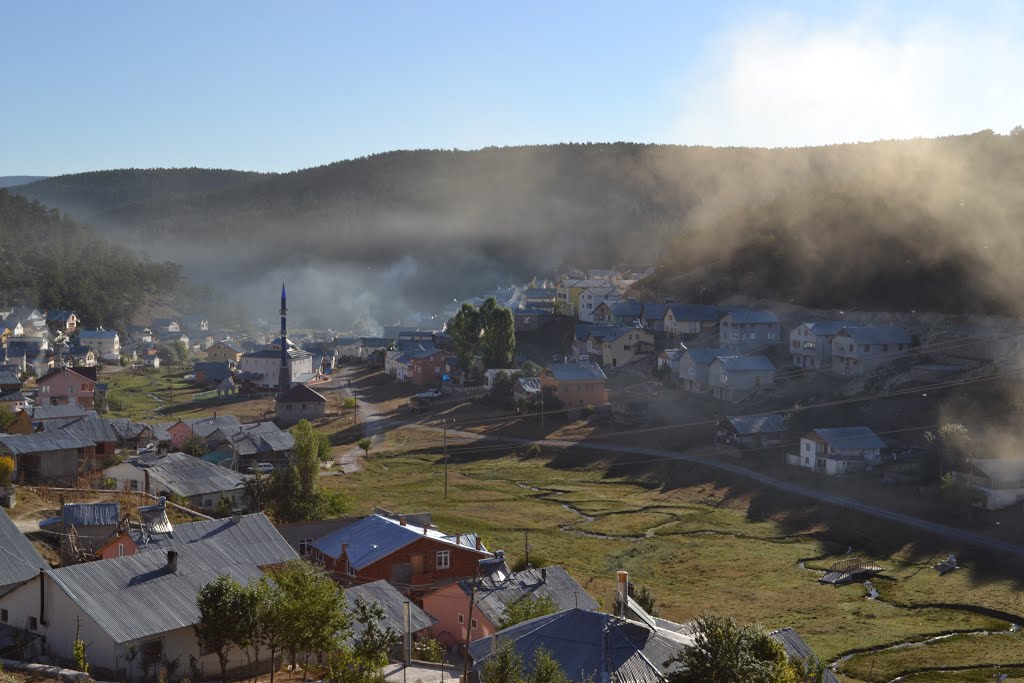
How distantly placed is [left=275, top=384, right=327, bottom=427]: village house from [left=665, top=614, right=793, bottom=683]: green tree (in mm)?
43961

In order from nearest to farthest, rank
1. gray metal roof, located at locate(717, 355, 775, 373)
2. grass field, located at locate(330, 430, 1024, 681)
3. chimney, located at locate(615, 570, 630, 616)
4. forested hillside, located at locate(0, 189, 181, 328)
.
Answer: chimney, located at locate(615, 570, 630, 616) → grass field, located at locate(330, 430, 1024, 681) → gray metal roof, located at locate(717, 355, 775, 373) → forested hillside, located at locate(0, 189, 181, 328)

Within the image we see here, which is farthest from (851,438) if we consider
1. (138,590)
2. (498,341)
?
(138,590)

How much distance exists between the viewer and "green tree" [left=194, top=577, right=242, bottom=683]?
46.6 ft

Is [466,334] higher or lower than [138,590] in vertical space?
higher

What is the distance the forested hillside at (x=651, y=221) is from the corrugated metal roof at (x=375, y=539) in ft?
128

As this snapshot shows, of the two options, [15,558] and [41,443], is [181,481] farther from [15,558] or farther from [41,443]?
[15,558]

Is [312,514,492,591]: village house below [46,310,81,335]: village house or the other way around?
below

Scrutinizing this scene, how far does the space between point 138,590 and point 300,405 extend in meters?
37.8

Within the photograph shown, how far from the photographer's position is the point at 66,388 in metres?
51.3

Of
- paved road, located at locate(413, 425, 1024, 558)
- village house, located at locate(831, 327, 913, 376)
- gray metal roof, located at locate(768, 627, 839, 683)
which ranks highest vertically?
village house, located at locate(831, 327, 913, 376)

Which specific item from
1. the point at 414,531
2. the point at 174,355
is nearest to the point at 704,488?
the point at 414,531

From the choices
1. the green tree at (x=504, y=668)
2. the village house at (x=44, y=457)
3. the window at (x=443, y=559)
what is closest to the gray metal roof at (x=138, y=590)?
the green tree at (x=504, y=668)

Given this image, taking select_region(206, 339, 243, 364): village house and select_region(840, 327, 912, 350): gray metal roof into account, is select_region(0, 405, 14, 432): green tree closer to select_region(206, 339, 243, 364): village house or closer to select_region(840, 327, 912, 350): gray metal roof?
select_region(840, 327, 912, 350): gray metal roof

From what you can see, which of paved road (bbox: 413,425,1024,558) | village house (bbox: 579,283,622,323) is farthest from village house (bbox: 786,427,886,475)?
village house (bbox: 579,283,622,323)
